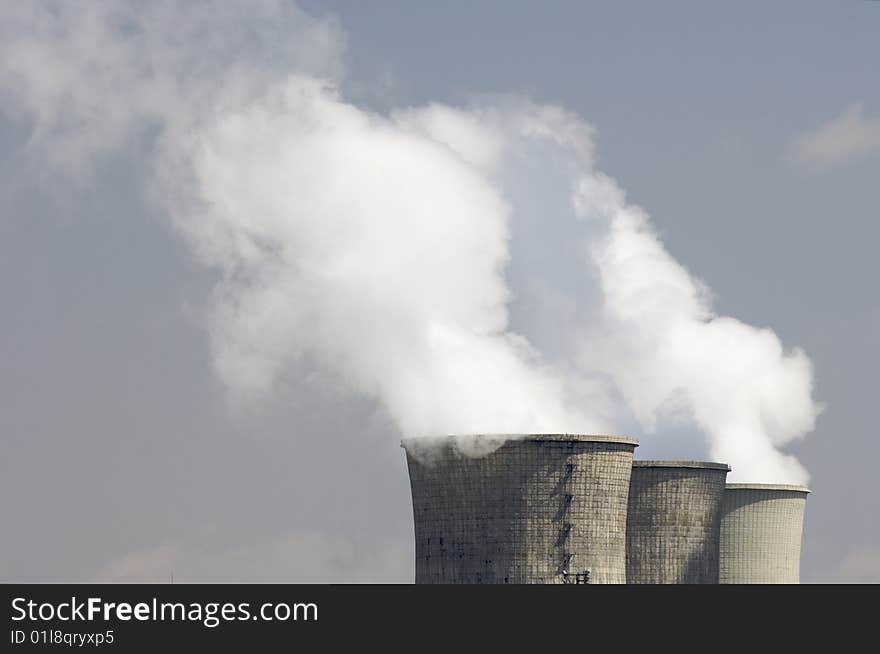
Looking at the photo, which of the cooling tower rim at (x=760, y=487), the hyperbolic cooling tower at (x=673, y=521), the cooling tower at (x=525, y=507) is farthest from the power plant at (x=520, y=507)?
the cooling tower rim at (x=760, y=487)

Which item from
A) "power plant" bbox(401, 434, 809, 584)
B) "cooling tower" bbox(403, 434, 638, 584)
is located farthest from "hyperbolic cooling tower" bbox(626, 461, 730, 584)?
"cooling tower" bbox(403, 434, 638, 584)

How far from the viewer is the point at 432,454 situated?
11600 cm

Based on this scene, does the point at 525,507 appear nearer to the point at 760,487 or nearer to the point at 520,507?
the point at 520,507

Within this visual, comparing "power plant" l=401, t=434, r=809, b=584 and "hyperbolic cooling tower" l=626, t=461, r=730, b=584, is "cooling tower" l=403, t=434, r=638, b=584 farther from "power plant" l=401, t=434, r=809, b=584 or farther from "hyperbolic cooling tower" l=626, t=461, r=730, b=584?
"hyperbolic cooling tower" l=626, t=461, r=730, b=584

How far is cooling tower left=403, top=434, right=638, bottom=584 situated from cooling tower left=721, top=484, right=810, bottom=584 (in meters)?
26.6

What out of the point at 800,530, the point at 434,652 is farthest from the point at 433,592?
the point at 800,530

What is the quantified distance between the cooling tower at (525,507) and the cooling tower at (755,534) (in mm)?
26636

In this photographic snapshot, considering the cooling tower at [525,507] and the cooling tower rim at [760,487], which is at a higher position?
the cooling tower rim at [760,487]

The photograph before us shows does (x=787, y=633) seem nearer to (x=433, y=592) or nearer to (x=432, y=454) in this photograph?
(x=433, y=592)

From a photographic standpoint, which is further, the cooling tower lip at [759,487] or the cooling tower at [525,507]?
the cooling tower lip at [759,487]

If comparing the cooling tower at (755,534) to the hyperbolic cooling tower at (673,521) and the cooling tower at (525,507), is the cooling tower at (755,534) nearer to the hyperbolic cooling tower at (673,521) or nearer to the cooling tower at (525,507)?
the hyperbolic cooling tower at (673,521)

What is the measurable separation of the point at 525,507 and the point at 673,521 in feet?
64.7

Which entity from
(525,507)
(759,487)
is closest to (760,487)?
(759,487)

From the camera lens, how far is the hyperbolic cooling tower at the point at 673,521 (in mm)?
128625
